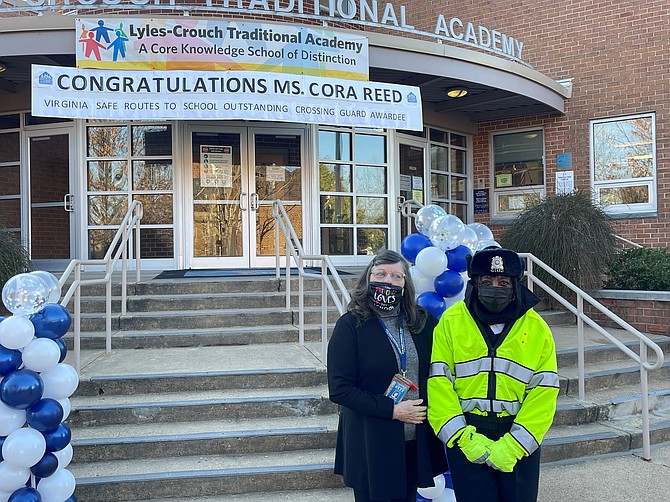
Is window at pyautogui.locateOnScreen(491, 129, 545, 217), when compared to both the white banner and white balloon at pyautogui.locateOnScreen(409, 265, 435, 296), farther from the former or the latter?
white balloon at pyautogui.locateOnScreen(409, 265, 435, 296)

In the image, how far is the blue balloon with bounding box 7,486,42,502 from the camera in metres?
3.13

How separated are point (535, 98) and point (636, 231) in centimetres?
277

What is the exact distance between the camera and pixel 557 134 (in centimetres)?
1068

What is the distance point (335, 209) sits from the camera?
372 inches

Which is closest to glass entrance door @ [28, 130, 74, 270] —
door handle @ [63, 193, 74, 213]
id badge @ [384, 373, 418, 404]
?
door handle @ [63, 193, 74, 213]

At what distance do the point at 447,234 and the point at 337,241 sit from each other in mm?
5391

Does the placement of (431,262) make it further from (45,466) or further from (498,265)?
(45,466)

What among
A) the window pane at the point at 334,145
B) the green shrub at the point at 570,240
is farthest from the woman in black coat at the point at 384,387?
the window pane at the point at 334,145

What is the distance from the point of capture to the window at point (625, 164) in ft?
32.4

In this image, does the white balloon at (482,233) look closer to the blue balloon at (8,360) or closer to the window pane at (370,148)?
the blue balloon at (8,360)

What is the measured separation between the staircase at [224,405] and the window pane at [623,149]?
14.8ft

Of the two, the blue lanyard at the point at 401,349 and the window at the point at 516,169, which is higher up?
the window at the point at 516,169

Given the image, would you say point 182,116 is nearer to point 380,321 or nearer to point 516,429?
point 380,321

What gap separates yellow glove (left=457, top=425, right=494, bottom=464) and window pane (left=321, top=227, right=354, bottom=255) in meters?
6.87
